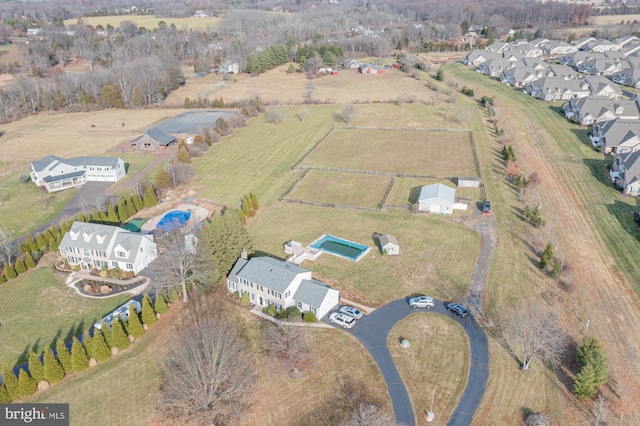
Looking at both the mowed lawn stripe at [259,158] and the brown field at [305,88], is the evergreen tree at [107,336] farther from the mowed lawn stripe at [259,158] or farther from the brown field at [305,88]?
the brown field at [305,88]

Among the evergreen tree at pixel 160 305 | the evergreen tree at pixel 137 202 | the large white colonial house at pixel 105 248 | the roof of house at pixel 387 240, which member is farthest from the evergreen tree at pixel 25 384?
the roof of house at pixel 387 240

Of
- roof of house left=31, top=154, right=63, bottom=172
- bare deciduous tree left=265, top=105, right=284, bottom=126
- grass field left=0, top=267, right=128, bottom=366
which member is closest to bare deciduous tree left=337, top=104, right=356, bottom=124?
bare deciduous tree left=265, top=105, right=284, bottom=126

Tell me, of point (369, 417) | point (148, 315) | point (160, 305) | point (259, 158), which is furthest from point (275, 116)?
point (369, 417)

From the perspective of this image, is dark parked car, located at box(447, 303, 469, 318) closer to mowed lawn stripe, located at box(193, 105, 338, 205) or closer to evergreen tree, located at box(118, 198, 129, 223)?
mowed lawn stripe, located at box(193, 105, 338, 205)

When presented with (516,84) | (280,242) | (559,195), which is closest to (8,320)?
(280,242)

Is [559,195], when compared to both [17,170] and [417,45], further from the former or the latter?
[417,45]

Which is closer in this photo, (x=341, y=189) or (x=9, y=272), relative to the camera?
(x=9, y=272)

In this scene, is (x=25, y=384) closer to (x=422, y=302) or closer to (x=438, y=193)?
(x=422, y=302)
